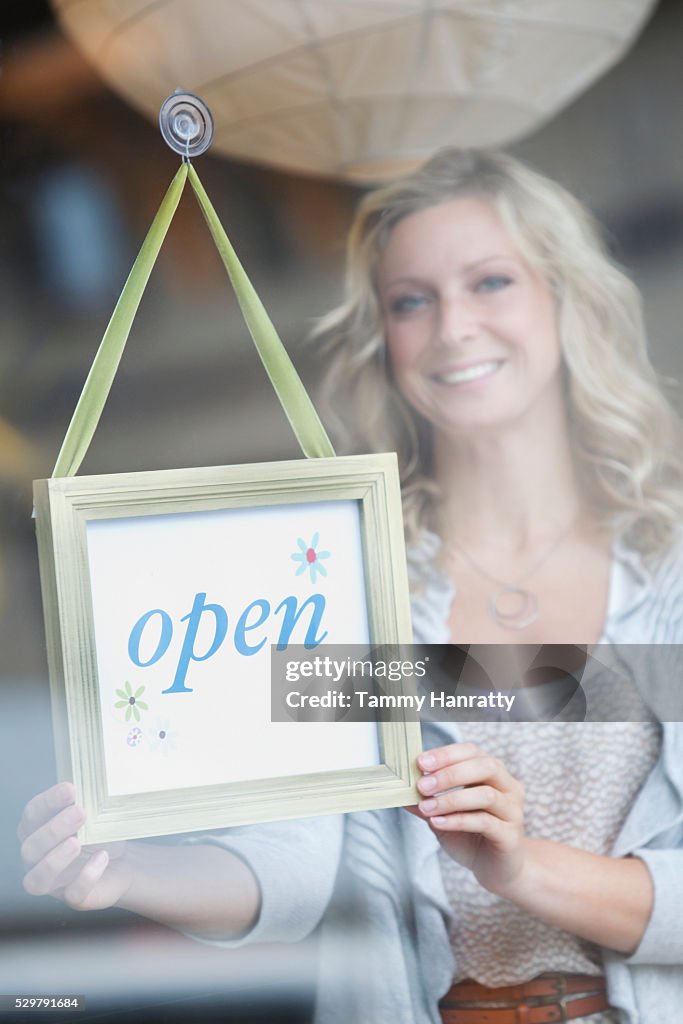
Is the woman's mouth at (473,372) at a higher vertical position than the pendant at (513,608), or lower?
higher

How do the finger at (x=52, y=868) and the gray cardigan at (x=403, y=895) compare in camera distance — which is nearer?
the finger at (x=52, y=868)

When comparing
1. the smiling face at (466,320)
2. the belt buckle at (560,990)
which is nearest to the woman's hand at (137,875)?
the belt buckle at (560,990)

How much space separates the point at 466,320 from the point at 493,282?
7 cm

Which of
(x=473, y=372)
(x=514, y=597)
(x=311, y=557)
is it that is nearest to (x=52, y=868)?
(x=311, y=557)

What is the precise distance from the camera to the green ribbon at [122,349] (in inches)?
41.8

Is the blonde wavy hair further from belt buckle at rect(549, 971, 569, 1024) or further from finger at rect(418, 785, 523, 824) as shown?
belt buckle at rect(549, 971, 569, 1024)

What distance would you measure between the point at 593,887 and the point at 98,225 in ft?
3.62

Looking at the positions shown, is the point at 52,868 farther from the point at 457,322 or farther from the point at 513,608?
the point at 457,322

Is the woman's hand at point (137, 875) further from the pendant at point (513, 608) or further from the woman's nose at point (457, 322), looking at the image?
the woman's nose at point (457, 322)

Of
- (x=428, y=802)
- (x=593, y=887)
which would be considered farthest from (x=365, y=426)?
(x=593, y=887)

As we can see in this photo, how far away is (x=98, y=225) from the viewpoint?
130 cm

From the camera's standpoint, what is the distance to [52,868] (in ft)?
3.27

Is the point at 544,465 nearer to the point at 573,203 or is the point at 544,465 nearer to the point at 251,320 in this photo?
the point at 573,203

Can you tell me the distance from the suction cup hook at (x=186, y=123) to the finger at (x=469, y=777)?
824mm
